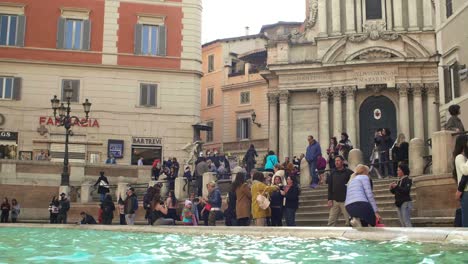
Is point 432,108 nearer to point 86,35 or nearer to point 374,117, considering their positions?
point 374,117

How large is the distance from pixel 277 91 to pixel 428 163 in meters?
20.6

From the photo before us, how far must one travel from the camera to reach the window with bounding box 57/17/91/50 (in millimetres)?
34781

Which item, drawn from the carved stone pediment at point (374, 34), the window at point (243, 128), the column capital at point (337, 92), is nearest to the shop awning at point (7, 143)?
the column capital at point (337, 92)

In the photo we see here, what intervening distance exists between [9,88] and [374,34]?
20978 mm

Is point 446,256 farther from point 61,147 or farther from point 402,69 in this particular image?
point 402,69

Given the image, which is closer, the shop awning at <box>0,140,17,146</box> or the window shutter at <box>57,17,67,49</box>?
the shop awning at <box>0,140,17,146</box>

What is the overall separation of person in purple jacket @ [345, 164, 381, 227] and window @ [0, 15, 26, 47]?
2748 cm

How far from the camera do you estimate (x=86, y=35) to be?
35094 millimetres

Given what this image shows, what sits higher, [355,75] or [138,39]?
[138,39]

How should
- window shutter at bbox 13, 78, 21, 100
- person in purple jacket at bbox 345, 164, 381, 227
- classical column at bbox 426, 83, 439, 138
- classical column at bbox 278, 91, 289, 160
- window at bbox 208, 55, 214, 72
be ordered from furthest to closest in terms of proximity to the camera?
window at bbox 208, 55, 214, 72 → classical column at bbox 278, 91, 289, 160 → classical column at bbox 426, 83, 439, 138 → window shutter at bbox 13, 78, 21, 100 → person in purple jacket at bbox 345, 164, 381, 227

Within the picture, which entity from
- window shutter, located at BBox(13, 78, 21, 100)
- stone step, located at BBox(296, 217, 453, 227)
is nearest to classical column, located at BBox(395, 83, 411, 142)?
stone step, located at BBox(296, 217, 453, 227)

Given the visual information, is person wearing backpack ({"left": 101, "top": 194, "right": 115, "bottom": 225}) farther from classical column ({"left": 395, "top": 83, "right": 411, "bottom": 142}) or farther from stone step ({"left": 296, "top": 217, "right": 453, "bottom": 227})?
classical column ({"left": 395, "top": 83, "right": 411, "bottom": 142})

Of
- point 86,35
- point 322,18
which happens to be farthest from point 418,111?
point 86,35

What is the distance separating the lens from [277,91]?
38.7 metres
